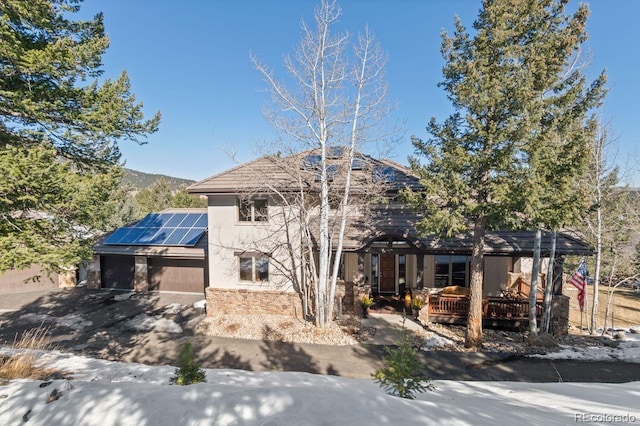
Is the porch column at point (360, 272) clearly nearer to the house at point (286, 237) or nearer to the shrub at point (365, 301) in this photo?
the house at point (286, 237)

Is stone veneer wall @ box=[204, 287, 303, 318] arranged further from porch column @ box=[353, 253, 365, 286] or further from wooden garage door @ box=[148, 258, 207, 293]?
wooden garage door @ box=[148, 258, 207, 293]

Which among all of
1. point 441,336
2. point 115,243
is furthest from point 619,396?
point 115,243

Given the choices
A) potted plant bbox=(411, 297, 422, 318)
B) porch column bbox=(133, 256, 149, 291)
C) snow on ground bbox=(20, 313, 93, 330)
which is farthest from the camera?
porch column bbox=(133, 256, 149, 291)

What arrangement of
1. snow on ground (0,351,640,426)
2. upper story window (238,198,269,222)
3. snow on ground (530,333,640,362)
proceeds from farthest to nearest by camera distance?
upper story window (238,198,269,222)
snow on ground (530,333,640,362)
snow on ground (0,351,640,426)

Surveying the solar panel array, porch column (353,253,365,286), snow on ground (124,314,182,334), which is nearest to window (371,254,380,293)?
porch column (353,253,365,286)

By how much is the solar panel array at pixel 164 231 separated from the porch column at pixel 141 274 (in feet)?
3.20

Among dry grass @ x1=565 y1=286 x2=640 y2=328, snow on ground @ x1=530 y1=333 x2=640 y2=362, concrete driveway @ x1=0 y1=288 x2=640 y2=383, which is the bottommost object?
dry grass @ x1=565 y1=286 x2=640 y2=328

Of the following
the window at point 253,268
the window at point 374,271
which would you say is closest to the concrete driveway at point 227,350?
the window at point 253,268

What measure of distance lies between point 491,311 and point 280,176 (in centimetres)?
1012

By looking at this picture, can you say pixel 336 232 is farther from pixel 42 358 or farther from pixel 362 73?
pixel 42 358

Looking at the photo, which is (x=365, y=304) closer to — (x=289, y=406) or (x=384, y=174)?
(x=384, y=174)

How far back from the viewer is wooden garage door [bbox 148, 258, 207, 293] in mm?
18016

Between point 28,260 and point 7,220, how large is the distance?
1461 millimetres

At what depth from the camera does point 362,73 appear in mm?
10828
